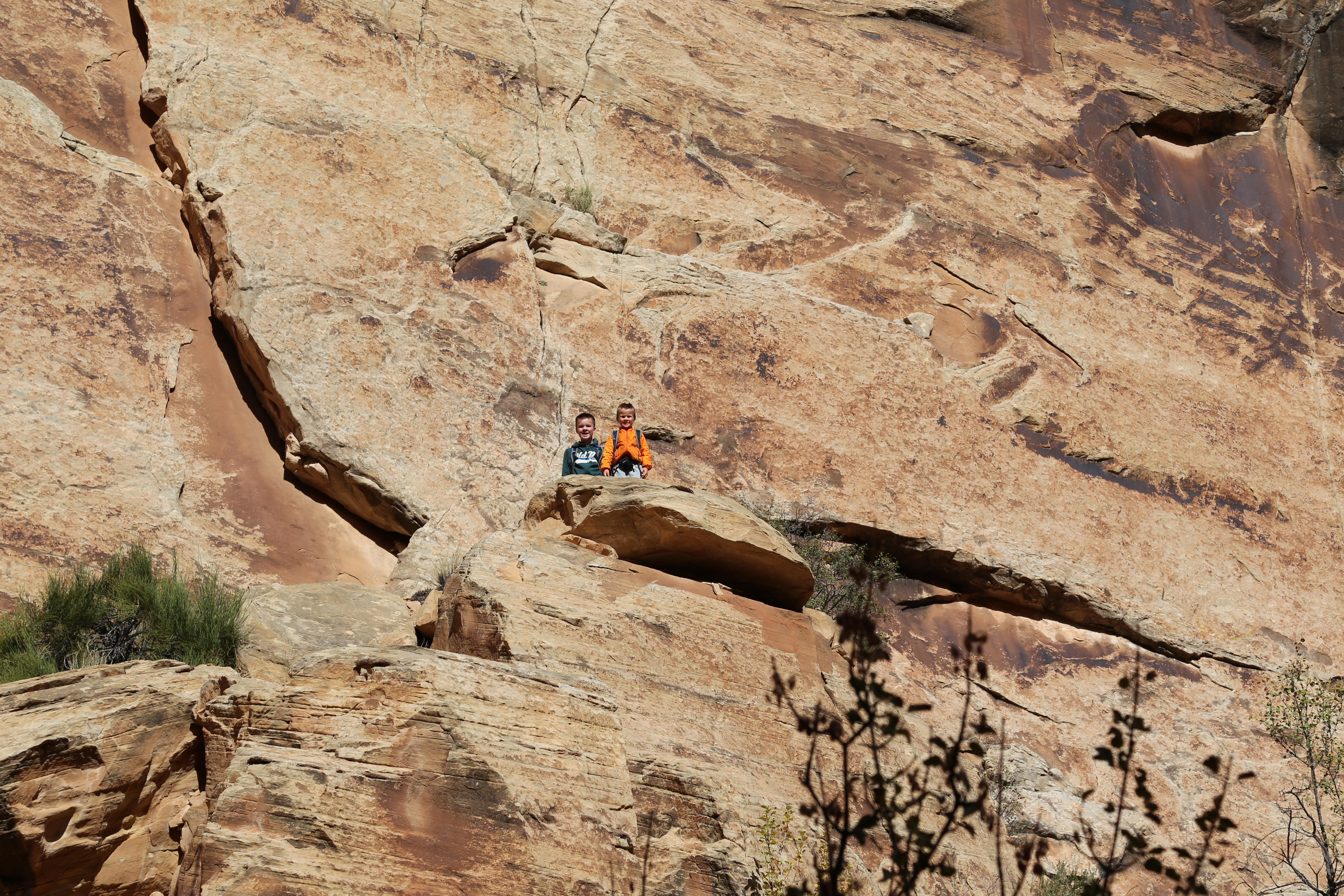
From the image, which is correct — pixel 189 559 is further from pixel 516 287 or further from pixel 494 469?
pixel 516 287

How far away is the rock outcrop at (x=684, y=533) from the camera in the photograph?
7016mm

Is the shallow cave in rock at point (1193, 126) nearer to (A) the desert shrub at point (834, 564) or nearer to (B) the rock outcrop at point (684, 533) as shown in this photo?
(A) the desert shrub at point (834, 564)

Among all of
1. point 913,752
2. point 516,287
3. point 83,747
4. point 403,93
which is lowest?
point 913,752

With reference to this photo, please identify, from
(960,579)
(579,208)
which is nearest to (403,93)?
(579,208)

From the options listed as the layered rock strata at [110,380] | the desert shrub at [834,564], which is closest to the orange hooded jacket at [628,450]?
the desert shrub at [834,564]

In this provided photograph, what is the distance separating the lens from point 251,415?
8.76 meters

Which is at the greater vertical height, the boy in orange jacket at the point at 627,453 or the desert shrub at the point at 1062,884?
the boy in orange jacket at the point at 627,453

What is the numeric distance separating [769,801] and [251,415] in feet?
17.6

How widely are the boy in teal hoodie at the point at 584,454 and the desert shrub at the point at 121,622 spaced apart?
2.89m

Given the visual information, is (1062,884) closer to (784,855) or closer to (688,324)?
(784,855)

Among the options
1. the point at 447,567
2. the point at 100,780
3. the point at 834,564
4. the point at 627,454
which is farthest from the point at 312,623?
the point at 834,564

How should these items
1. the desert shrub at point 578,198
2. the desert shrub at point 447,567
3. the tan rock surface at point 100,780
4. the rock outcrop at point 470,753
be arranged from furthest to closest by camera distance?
the desert shrub at point 578,198
the desert shrub at point 447,567
the tan rock surface at point 100,780
the rock outcrop at point 470,753

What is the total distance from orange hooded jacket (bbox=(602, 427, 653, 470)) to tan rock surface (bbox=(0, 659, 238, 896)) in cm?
425

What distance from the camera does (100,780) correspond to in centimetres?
468
